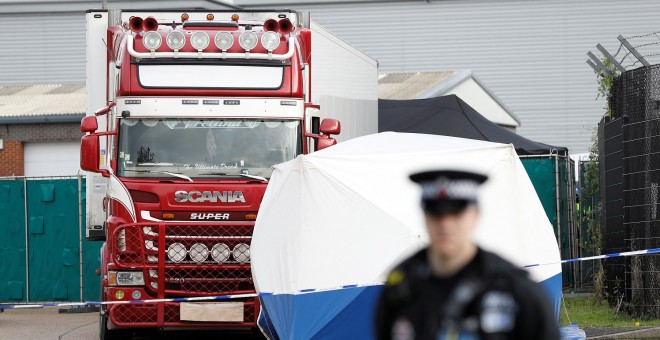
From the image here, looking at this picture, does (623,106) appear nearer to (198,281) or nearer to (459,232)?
(198,281)

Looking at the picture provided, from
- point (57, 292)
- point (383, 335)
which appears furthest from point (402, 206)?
point (57, 292)

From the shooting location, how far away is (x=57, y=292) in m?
21.5

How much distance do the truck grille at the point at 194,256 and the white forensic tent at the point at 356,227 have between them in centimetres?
120

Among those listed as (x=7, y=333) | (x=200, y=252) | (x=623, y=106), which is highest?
(x=623, y=106)

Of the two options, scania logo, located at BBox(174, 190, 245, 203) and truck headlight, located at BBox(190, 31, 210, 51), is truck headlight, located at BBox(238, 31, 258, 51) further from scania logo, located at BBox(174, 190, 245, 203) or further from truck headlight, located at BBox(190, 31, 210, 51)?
scania logo, located at BBox(174, 190, 245, 203)

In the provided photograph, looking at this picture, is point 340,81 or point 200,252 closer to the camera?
point 200,252

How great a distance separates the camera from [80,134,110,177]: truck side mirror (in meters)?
13.0

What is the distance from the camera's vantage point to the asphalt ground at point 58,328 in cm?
1587

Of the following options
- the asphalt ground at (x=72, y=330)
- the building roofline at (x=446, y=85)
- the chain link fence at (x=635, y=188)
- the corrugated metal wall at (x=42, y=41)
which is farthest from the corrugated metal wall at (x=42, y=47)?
the chain link fence at (x=635, y=188)

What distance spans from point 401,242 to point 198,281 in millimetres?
2870

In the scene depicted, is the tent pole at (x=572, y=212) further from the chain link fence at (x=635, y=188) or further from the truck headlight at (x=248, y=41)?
the truck headlight at (x=248, y=41)

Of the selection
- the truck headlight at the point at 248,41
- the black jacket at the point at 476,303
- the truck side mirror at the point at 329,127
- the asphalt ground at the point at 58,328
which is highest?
the truck headlight at the point at 248,41

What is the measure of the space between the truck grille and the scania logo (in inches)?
9.7

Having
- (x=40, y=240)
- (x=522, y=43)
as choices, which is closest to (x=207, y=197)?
(x=40, y=240)
